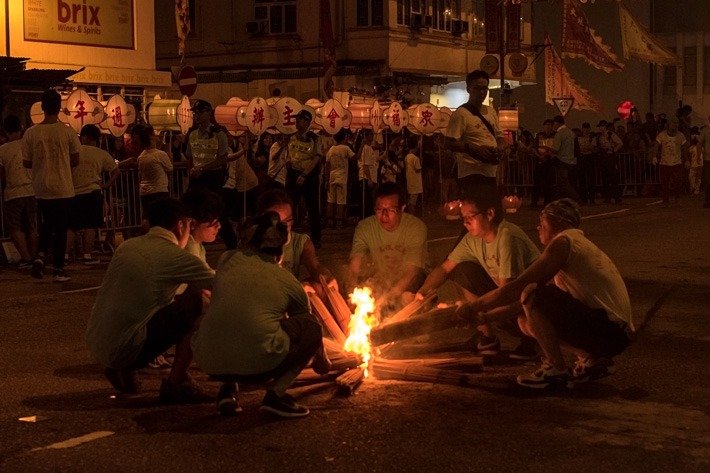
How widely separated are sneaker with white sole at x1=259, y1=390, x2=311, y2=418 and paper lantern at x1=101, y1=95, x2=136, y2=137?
525 inches

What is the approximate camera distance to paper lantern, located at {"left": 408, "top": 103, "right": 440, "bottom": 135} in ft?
78.6

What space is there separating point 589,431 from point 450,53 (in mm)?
34042

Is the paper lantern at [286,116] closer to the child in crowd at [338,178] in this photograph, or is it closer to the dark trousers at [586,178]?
the child in crowd at [338,178]

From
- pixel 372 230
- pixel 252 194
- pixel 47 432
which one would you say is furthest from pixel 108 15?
pixel 47 432

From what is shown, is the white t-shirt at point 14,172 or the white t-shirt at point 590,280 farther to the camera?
the white t-shirt at point 14,172

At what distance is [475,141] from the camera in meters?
10.6

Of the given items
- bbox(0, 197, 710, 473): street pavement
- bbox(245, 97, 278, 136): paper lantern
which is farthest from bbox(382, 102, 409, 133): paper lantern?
bbox(0, 197, 710, 473): street pavement

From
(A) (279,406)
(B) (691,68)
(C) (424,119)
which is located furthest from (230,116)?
(B) (691,68)

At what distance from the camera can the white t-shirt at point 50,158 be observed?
42.5 ft

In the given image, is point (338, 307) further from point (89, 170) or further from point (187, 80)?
point (187, 80)

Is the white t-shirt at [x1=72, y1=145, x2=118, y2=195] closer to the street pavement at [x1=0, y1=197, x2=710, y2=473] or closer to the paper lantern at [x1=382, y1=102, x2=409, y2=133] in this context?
the street pavement at [x1=0, y1=197, x2=710, y2=473]

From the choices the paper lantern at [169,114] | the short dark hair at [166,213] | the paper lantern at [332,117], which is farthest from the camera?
the paper lantern at [332,117]

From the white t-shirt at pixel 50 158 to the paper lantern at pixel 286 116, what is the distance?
7.31 meters

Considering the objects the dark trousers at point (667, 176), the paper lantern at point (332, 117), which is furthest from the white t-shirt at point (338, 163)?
the dark trousers at point (667, 176)
